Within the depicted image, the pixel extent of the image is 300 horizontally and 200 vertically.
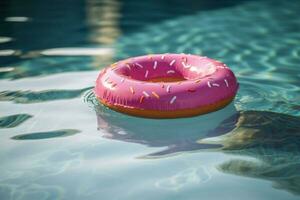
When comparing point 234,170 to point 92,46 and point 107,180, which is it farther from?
point 92,46

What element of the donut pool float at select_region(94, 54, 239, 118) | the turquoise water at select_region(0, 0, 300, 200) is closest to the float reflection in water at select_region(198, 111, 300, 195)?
the turquoise water at select_region(0, 0, 300, 200)

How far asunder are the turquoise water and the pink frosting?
17 centimetres

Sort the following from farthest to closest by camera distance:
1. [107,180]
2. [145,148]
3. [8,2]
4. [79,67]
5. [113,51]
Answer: [8,2], [113,51], [79,67], [145,148], [107,180]

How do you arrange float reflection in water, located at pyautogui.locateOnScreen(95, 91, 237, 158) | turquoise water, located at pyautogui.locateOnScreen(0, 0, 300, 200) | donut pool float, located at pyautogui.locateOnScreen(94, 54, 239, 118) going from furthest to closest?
donut pool float, located at pyautogui.locateOnScreen(94, 54, 239, 118) < float reflection in water, located at pyautogui.locateOnScreen(95, 91, 237, 158) < turquoise water, located at pyautogui.locateOnScreen(0, 0, 300, 200)

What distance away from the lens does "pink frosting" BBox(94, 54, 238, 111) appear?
2.85 metres

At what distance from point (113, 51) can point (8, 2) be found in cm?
312

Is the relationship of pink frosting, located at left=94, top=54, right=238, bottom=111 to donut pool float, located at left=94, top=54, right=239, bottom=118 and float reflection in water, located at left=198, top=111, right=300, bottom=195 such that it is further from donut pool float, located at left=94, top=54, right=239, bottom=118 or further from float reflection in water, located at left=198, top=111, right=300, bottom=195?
float reflection in water, located at left=198, top=111, right=300, bottom=195

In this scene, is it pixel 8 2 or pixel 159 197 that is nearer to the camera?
pixel 159 197

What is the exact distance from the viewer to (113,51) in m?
4.74

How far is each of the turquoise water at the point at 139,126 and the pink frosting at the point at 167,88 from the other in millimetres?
166

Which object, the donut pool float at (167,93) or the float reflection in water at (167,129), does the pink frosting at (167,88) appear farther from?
the float reflection in water at (167,129)

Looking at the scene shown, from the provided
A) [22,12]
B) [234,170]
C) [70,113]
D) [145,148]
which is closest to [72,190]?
[145,148]

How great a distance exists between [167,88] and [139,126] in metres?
0.32

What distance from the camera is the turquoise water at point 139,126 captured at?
2260 millimetres
